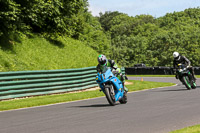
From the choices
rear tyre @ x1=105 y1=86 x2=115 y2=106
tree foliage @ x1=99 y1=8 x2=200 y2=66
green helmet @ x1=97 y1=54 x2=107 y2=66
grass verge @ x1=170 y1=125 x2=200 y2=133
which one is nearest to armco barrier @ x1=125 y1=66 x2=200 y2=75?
tree foliage @ x1=99 y1=8 x2=200 y2=66

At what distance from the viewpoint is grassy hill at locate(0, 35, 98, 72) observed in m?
23.9

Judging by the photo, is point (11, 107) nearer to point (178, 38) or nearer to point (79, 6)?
point (79, 6)

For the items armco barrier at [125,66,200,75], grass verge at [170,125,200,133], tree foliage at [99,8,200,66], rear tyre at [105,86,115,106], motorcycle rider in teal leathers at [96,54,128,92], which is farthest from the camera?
tree foliage at [99,8,200,66]

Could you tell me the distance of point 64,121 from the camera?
350 inches

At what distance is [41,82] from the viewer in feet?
63.7

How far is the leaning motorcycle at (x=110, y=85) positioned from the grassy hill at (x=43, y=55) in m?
10.9

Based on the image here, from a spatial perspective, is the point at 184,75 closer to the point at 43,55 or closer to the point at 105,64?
the point at 105,64

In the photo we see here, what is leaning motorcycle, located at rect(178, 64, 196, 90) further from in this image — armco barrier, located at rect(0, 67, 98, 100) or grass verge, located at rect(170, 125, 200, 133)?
grass verge, located at rect(170, 125, 200, 133)

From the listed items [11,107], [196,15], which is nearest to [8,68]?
[11,107]

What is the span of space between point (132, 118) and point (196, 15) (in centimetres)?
13640

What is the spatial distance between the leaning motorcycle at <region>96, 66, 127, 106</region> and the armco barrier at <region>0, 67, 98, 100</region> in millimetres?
6635

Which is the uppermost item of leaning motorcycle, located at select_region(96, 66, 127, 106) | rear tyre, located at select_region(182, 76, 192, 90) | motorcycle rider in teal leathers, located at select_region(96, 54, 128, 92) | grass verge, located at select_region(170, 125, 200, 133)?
motorcycle rider in teal leathers, located at select_region(96, 54, 128, 92)

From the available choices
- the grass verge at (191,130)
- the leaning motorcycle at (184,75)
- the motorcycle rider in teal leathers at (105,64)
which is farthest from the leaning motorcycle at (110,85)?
the leaning motorcycle at (184,75)

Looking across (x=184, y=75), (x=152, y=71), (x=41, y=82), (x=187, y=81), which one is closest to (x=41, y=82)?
(x=41, y=82)
